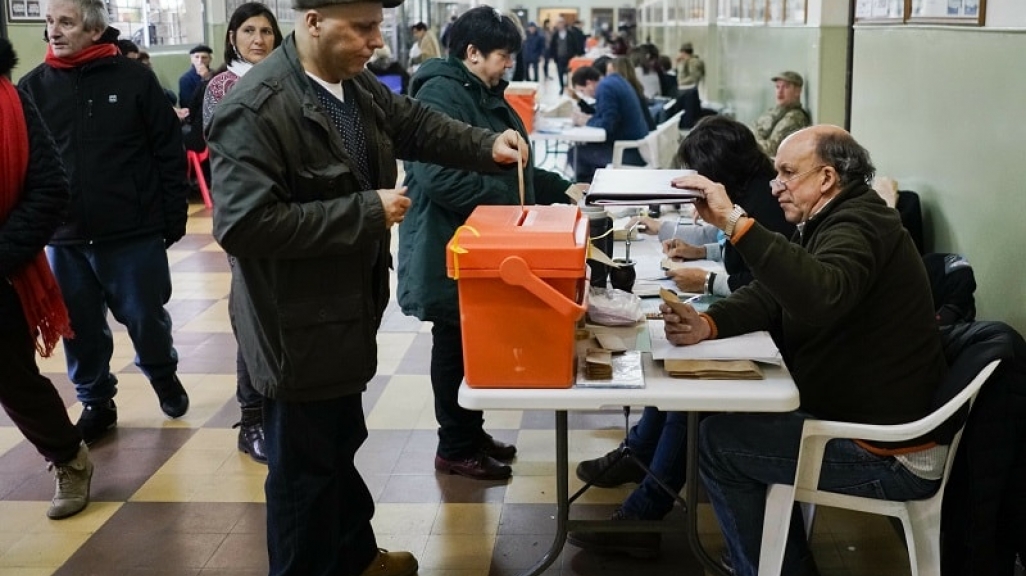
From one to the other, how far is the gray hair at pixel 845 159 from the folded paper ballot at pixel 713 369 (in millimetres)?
471

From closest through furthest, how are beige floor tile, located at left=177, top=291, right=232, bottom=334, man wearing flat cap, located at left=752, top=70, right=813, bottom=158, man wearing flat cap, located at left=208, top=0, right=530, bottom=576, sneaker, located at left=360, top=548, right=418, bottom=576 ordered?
man wearing flat cap, located at left=208, top=0, right=530, bottom=576
sneaker, located at left=360, top=548, right=418, bottom=576
beige floor tile, located at left=177, top=291, right=232, bottom=334
man wearing flat cap, located at left=752, top=70, right=813, bottom=158

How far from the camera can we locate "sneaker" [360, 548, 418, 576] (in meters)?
2.83

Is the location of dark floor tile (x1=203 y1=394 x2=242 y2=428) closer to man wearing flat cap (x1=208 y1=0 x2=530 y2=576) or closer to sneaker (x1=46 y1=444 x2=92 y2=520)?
sneaker (x1=46 y1=444 x2=92 y2=520)

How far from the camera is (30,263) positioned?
3111mm

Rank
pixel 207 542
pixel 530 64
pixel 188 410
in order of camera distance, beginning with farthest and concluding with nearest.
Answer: pixel 530 64 < pixel 188 410 < pixel 207 542

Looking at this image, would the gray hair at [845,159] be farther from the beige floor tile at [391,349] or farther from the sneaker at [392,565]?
the beige floor tile at [391,349]

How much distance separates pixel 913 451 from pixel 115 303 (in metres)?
2.75

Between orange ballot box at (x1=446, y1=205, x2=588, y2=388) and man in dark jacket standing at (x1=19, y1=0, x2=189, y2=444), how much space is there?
6.46ft

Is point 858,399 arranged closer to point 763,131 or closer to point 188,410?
point 188,410

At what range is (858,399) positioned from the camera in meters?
2.35

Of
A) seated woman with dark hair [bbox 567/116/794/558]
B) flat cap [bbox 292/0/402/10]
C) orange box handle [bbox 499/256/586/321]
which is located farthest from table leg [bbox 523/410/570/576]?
flat cap [bbox 292/0/402/10]

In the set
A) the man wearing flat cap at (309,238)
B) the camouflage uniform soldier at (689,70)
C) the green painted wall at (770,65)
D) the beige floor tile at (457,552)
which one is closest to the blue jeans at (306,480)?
the man wearing flat cap at (309,238)

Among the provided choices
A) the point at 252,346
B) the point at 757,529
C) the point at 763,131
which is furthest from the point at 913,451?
the point at 763,131

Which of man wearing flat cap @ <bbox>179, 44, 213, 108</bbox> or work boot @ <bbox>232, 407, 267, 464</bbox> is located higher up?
man wearing flat cap @ <bbox>179, 44, 213, 108</bbox>
